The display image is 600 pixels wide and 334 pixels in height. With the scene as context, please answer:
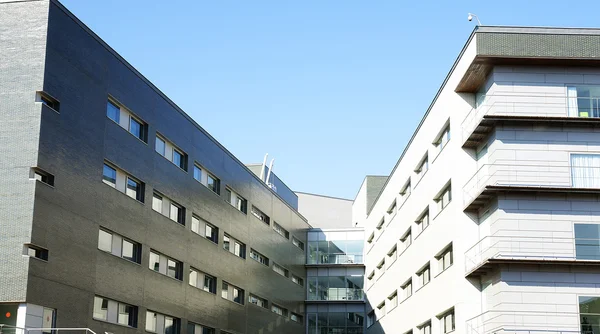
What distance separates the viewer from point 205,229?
49.9m

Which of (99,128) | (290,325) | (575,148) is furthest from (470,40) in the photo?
(290,325)

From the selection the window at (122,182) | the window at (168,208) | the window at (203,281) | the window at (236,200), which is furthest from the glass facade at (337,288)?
the window at (122,182)

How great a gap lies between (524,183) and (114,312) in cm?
1902

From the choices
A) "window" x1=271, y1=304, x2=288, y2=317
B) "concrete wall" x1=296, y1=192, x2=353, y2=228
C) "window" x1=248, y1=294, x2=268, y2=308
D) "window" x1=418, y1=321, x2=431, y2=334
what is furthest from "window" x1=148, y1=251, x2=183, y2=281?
"concrete wall" x1=296, y1=192, x2=353, y2=228

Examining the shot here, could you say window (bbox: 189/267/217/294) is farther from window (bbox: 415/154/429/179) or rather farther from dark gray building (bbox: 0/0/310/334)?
window (bbox: 415/154/429/179)

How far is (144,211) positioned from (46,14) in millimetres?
11779

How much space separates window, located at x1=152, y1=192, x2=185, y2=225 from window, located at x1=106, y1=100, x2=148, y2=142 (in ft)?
11.0

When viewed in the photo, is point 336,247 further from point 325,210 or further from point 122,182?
point 122,182

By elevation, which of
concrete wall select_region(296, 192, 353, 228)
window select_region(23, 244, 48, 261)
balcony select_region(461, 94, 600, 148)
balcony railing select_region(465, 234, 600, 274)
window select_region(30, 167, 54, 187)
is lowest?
window select_region(23, 244, 48, 261)

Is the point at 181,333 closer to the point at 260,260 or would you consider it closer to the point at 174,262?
the point at 174,262

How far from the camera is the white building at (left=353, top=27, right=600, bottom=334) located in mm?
33312

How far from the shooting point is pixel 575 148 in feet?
115

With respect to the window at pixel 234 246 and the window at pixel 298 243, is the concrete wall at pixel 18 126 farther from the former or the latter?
the window at pixel 298 243

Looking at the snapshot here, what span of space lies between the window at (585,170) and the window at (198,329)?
22859 millimetres
